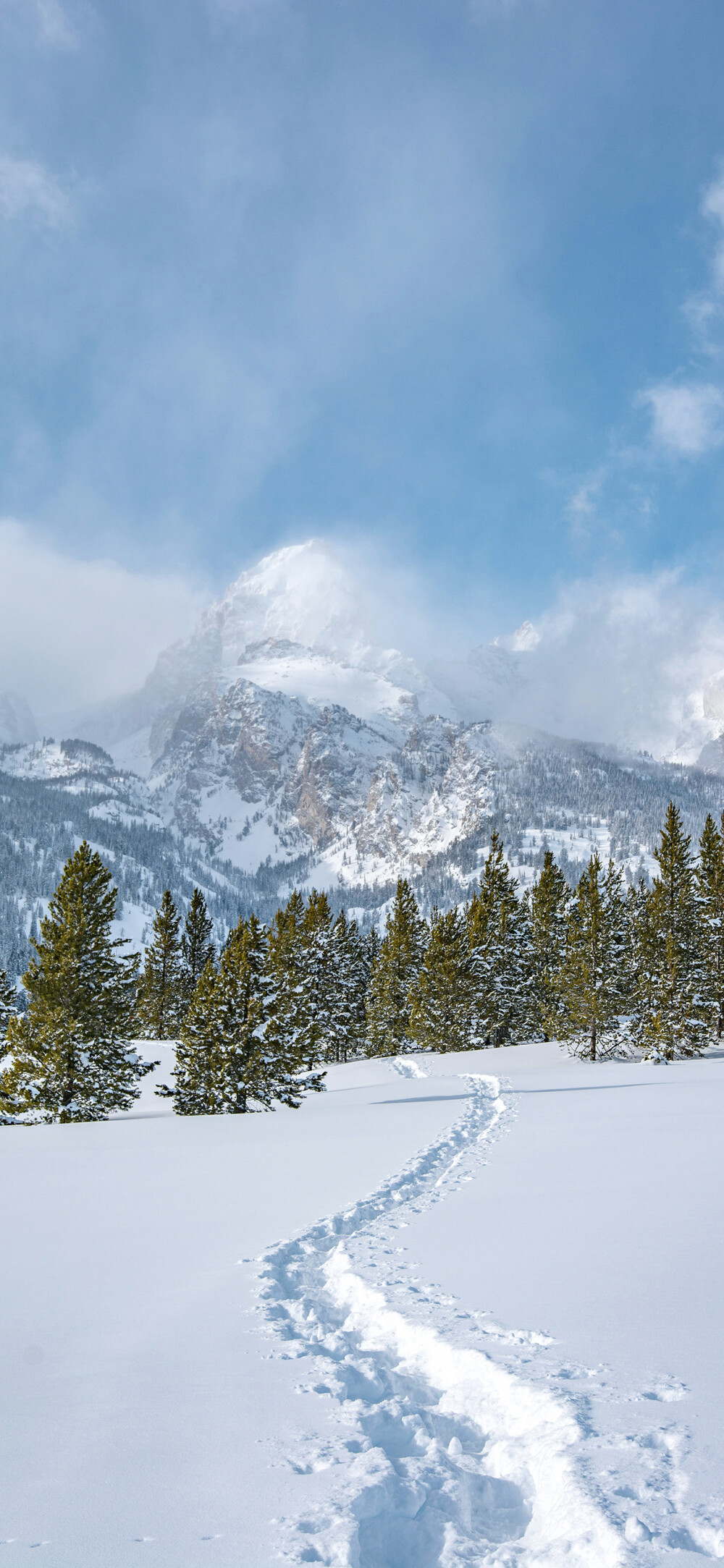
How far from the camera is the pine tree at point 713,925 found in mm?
41000

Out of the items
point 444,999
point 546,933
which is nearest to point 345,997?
point 444,999

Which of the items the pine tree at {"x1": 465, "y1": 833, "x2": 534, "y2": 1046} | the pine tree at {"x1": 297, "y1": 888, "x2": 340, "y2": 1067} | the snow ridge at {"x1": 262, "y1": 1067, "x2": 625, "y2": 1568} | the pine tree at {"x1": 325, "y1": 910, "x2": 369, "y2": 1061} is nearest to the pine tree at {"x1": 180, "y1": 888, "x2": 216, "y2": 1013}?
the pine tree at {"x1": 297, "y1": 888, "x2": 340, "y2": 1067}

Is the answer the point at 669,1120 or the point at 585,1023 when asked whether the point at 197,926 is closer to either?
the point at 585,1023

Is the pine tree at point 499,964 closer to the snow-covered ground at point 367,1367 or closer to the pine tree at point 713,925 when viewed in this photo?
the pine tree at point 713,925

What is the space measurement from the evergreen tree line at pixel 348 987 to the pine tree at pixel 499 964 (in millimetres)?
125

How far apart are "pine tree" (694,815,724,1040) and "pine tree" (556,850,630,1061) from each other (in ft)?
13.7

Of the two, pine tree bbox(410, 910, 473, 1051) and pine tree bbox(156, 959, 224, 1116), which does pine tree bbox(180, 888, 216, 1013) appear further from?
pine tree bbox(156, 959, 224, 1116)

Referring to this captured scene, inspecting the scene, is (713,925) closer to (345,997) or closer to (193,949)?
(345,997)

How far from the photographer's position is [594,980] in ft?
133

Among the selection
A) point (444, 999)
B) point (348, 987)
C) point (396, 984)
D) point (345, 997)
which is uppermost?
point (396, 984)

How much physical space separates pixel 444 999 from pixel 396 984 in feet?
25.7

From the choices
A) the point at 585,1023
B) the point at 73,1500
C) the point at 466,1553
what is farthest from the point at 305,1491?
the point at 585,1023

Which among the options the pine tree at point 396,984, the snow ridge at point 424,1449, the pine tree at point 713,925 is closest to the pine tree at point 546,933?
the pine tree at point 396,984

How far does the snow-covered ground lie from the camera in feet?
11.5
